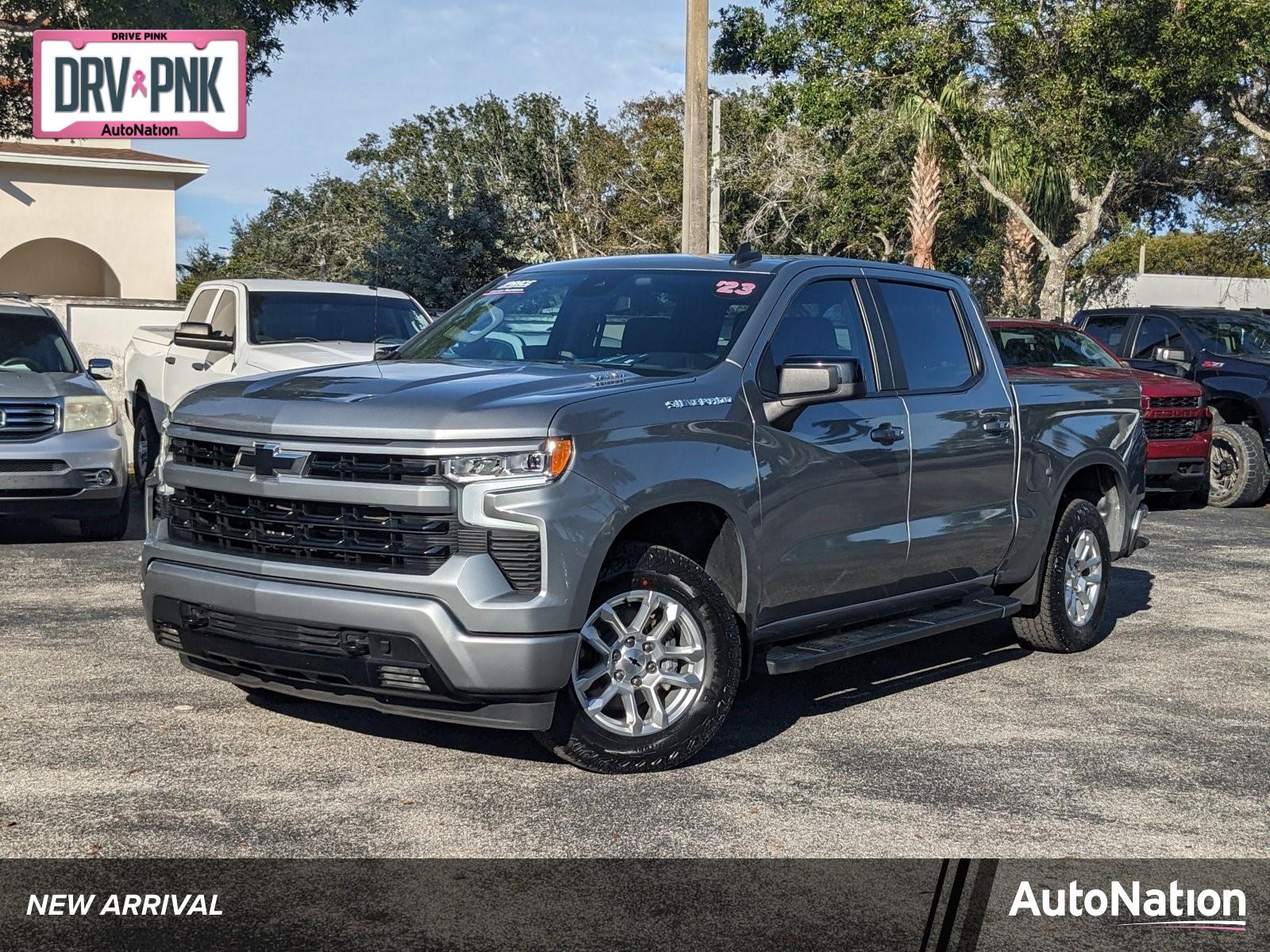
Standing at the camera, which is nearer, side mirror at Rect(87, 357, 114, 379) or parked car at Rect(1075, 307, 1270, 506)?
side mirror at Rect(87, 357, 114, 379)

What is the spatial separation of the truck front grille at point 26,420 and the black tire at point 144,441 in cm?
327

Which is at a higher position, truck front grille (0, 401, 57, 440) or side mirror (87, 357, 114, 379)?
side mirror (87, 357, 114, 379)

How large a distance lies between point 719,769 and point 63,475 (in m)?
7.00

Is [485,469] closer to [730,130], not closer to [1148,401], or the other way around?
[1148,401]

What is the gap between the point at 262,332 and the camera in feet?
43.2

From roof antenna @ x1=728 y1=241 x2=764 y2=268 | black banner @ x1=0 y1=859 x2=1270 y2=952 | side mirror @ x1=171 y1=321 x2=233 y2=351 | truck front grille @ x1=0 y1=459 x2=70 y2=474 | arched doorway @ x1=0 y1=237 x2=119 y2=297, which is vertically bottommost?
black banner @ x1=0 y1=859 x2=1270 y2=952

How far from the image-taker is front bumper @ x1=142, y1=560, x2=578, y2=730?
17.4ft

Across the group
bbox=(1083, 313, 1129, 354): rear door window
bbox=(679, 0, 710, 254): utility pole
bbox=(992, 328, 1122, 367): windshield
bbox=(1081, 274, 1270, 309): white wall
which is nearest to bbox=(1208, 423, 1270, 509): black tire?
bbox=(1083, 313, 1129, 354): rear door window

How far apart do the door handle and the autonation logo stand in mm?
2464

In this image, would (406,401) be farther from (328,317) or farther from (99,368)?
(328,317)

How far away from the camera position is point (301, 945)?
4102mm

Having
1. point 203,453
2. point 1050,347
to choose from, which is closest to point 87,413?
point 203,453

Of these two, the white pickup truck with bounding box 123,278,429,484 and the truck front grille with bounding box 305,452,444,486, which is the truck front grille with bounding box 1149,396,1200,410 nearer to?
the white pickup truck with bounding box 123,278,429,484

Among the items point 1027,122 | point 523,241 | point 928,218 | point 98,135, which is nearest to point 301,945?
point 98,135
